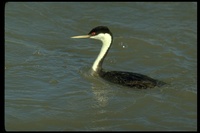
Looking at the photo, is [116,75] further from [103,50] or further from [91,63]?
[91,63]

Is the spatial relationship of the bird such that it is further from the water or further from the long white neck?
the water

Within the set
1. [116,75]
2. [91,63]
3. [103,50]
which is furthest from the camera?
[91,63]

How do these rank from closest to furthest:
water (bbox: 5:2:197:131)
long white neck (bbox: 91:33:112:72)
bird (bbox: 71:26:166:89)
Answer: water (bbox: 5:2:197:131) → bird (bbox: 71:26:166:89) → long white neck (bbox: 91:33:112:72)

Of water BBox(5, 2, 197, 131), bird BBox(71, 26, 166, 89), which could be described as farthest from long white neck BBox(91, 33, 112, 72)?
water BBox(5, 2, 197, 131)

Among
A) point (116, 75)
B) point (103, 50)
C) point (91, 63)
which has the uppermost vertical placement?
point (103, 50)

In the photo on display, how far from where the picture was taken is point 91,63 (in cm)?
1109

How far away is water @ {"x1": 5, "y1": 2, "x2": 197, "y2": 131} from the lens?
827 cm

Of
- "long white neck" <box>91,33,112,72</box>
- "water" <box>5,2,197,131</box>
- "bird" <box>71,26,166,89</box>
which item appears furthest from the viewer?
"long white neck" <box>91,33,112,72</box>

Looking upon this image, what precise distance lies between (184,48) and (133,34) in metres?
1.41

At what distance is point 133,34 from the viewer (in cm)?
1287

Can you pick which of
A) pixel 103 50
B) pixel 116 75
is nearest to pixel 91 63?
pixel 103 50

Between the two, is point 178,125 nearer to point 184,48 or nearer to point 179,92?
point 179,92

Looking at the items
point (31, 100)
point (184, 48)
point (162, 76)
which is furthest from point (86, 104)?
point (184, 48)

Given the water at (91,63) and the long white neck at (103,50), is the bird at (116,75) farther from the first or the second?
the water at (91,63)
